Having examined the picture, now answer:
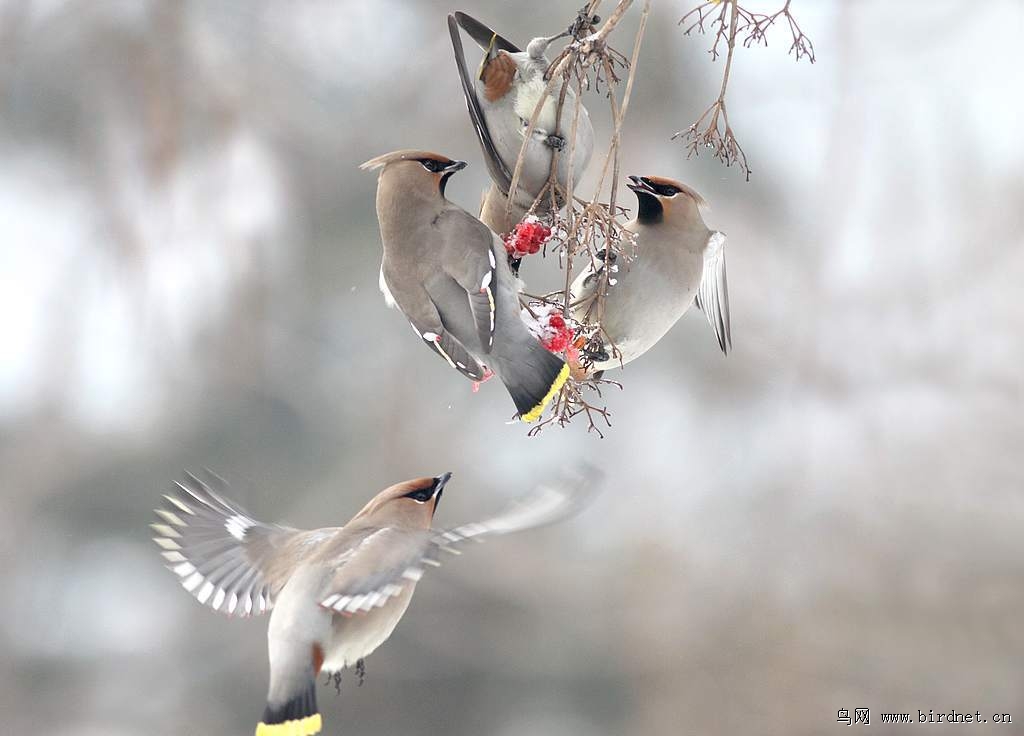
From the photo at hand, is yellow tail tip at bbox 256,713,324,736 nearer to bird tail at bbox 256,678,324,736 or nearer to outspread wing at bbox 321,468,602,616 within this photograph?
bird tail at bbox 256,678,324,736

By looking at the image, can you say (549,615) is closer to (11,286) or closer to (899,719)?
(899,719)

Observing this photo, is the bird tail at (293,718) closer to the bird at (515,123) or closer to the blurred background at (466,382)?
the bird at (515,123)

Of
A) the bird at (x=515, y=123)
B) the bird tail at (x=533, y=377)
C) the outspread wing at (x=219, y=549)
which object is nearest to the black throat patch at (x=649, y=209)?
the bird at (x=515, y=123)

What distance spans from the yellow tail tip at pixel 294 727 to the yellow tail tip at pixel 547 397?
21.8 inches

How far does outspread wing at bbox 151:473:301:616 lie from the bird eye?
0.86ft

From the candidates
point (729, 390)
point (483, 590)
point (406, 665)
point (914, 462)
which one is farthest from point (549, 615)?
point (914, 462)

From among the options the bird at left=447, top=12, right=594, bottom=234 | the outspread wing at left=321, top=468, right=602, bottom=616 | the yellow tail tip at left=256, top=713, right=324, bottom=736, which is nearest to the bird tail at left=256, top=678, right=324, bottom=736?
the yellow tail tip at left=256, top=713, right=324, bottom=736

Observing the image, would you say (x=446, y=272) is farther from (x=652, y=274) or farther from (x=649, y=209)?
(x=649, y=209)

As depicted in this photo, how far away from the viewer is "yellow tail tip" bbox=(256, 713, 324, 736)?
174 centimetres

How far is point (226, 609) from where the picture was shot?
6.08ft

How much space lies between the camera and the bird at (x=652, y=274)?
194 centimetres

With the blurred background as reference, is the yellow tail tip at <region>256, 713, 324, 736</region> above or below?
below

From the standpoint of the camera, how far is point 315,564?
5.89ft

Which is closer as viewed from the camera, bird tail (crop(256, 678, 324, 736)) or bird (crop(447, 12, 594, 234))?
bird tail (crop(256, 678, 324, 736))
